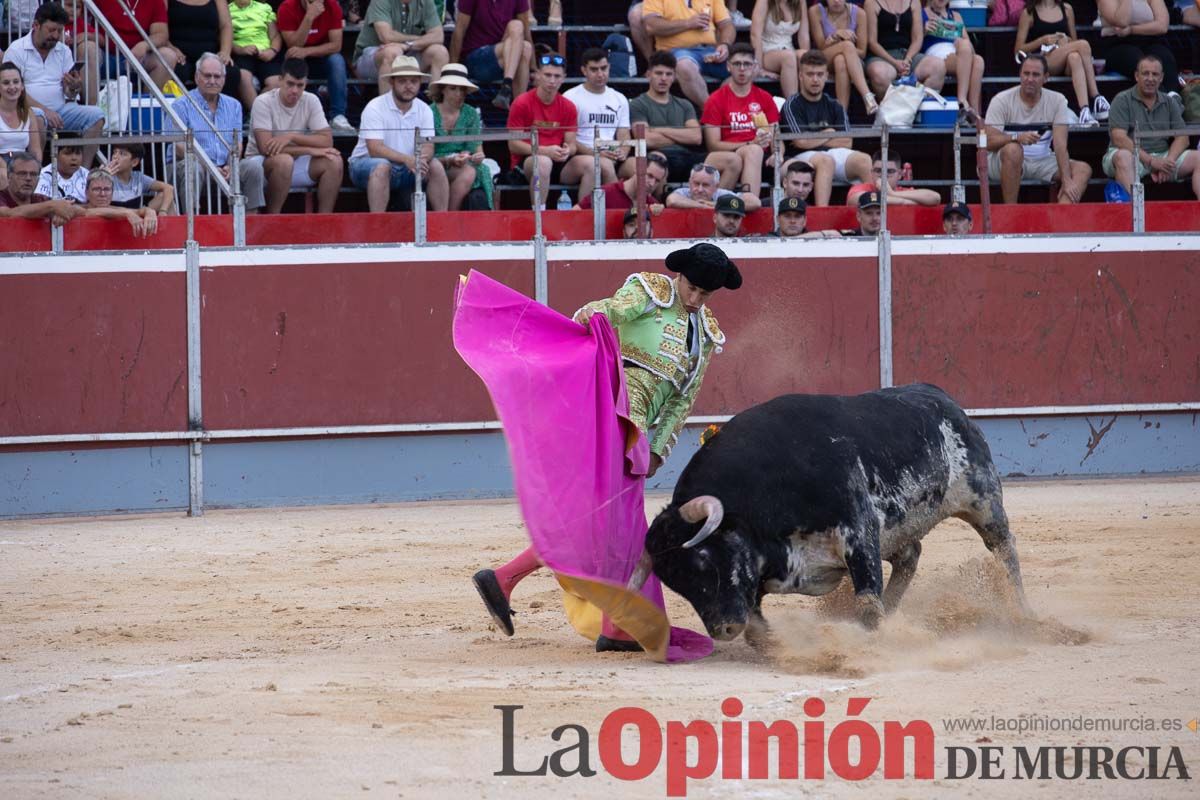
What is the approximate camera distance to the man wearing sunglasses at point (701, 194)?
9.30 m

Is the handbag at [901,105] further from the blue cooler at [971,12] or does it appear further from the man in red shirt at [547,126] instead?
the man in red shirt at [547,126]

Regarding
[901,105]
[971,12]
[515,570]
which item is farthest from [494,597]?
[971,12]

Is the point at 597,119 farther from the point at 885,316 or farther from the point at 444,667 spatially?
the point at 444,667

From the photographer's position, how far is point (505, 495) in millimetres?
9102

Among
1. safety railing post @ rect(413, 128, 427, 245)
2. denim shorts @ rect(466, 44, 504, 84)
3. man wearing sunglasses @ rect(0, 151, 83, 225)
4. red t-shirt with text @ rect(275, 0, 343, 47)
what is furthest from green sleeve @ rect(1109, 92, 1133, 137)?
man wearing sunglasses @ rect(0, 151, 83, 225)

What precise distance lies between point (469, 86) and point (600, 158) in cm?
89

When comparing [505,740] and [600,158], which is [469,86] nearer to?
[600,158]

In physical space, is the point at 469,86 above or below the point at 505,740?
above

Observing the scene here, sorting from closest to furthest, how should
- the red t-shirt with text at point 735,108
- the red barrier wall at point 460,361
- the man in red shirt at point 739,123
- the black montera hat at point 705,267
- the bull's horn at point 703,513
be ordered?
1. the bull's horn at point 703,513
2. the black montera hat at point 705,267
3. the red barrier wall at point 460,361
4. the man in red shirt at point 739,123
5. the red t-shirt with text at point 735,108

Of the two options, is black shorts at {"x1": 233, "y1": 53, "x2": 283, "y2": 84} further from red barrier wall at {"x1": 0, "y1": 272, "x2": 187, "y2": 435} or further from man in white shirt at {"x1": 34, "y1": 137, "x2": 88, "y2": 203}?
red barrier wall at {"x1": 0, "y1": 272, "x2": 187, "y2": 435}

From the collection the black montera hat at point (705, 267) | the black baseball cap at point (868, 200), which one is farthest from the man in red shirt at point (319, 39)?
the black montera hat at point (705, 267)

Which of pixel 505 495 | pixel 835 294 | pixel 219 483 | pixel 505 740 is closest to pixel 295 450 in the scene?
pixel 219 483

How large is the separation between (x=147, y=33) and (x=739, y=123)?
12.1 feet

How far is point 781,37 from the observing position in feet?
35.7
